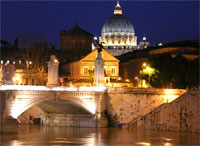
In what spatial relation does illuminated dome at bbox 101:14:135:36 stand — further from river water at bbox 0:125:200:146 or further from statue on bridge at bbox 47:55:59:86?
river water at bbox 0:125:200:146

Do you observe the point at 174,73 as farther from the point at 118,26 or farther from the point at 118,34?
the point at 118,34

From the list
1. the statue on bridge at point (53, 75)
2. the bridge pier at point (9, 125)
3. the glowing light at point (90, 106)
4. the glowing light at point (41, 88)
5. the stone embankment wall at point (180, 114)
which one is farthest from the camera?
the statue on bridge at point (53, 75)

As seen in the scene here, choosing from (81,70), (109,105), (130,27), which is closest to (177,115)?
(109,105)

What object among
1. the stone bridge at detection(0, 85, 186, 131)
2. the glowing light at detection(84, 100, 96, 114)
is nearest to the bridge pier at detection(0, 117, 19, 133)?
the stone bridge at detection(0, 85, 186, 131)

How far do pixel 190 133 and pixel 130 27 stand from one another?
9069 centimetres

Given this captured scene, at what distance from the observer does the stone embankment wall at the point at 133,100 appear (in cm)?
5781

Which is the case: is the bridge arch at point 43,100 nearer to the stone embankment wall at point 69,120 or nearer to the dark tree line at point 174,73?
the stone embankment wall at point 69,120

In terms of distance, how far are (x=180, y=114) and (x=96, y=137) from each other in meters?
7.76

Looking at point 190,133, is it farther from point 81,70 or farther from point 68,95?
point 81,70

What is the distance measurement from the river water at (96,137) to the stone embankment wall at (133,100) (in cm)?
217

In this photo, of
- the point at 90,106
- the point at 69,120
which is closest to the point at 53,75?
the point at 69,120

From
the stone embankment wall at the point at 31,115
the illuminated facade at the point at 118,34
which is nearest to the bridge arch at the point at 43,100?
the stone embankment wall at the point at 31,115

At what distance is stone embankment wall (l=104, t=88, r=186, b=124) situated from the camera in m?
57.8

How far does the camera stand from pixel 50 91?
54625 millimetres
